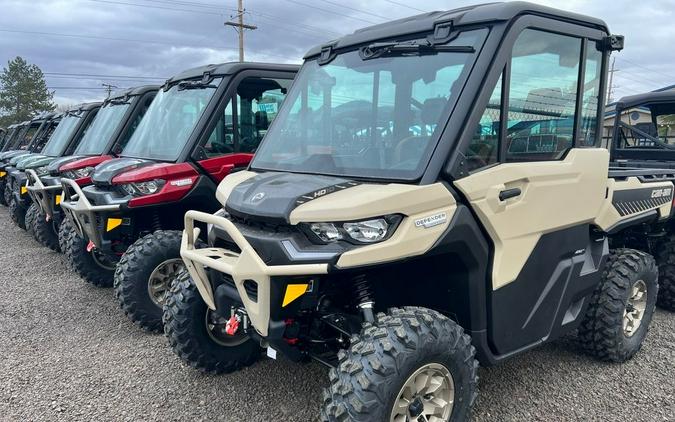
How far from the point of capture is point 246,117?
550 cm

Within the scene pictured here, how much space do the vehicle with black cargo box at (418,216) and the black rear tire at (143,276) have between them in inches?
45.3

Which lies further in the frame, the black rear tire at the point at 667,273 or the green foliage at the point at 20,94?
the green foliage at the point at 20,94

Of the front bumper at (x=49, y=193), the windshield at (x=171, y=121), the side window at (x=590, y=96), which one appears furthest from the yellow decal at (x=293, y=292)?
the front bumper at (x=49, y=193)

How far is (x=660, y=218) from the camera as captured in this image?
4.46 m

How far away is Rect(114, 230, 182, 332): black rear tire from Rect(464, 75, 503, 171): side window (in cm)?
303

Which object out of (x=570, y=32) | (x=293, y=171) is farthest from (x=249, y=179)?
(x=570, y=32)

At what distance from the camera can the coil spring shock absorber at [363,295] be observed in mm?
2795

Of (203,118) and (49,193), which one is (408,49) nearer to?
(203,118)

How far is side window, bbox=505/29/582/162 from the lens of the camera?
305 centimetres

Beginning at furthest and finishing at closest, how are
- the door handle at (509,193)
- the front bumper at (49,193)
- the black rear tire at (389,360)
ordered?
the front bumper at (49,193) < the door handle at (509,193) < the black rear tire at (389,360)

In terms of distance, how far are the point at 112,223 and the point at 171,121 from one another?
1327 millimetres

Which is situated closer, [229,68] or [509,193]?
[509,193]

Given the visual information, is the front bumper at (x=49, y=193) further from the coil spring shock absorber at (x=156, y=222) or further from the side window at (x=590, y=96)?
the side window at (x=590, y=96)

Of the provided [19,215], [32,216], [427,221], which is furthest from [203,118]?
[19,215]
